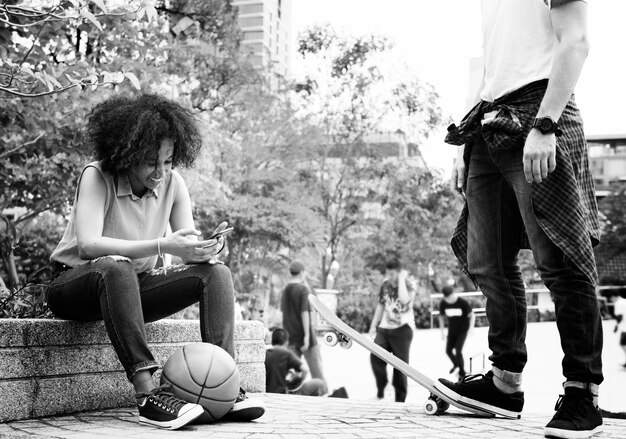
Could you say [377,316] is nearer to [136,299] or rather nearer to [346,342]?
[346,342]

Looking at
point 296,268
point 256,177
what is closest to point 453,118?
point 256,177

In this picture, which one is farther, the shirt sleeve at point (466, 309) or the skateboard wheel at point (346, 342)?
the shirt sleeve at point (466, 309)

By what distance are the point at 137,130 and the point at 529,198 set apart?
1.81 metres

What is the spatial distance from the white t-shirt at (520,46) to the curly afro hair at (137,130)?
4.82ft

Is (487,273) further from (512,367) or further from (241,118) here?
(241,118)

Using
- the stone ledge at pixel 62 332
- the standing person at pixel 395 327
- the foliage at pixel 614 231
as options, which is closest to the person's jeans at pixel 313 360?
the standing person at pixel 395 327

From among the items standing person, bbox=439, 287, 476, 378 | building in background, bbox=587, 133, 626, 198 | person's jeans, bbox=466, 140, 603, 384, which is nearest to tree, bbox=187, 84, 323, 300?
standing person, bbox=439, 287, 476, 378

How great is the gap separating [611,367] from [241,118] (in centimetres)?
1132

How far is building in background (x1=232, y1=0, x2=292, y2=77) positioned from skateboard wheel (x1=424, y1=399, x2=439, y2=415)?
16.4 metres

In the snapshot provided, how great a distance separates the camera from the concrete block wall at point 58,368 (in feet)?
11.5

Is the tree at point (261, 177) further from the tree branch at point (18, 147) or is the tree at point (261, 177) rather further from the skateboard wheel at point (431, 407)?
the skateboard wheel at point (431, 407)

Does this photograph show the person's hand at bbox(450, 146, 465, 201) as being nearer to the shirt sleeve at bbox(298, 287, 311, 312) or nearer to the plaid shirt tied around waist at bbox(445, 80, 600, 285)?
the plaid shirt tied around waist at bbox(445, 80, 600, 285)

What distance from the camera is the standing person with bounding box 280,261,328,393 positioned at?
1031 centimetres

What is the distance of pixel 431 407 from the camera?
147 inches
